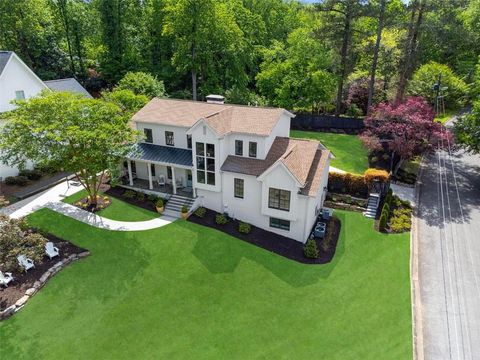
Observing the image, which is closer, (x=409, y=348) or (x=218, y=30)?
(x=409, y=348)

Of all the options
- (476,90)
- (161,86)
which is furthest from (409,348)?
(161,86)

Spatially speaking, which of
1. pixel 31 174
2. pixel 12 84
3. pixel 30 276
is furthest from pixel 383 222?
pixel 12 84

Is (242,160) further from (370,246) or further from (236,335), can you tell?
(236,335)

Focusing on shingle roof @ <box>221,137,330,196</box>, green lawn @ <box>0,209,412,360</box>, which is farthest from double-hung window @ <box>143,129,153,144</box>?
green lawn @ <box>0,209,412,360</box>

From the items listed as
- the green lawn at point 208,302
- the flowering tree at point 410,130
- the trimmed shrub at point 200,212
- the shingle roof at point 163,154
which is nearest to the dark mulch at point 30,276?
the green lawn at point 208,302

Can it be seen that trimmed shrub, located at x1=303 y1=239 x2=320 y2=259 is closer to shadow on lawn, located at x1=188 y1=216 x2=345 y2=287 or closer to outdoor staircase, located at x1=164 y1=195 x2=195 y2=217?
shadow on lawn, located at x1=188 y1=216 x2=345 y2=287

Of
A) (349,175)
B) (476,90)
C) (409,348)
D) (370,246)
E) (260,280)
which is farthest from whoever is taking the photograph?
(476,90)

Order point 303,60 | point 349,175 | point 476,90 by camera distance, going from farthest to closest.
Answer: point 303,60, point 476,90, point 349,175

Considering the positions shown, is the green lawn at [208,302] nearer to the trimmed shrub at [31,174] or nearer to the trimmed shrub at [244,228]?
the trimmed shrub at [244,228]

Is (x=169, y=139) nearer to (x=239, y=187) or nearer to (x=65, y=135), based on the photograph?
(x=239, y=187)
